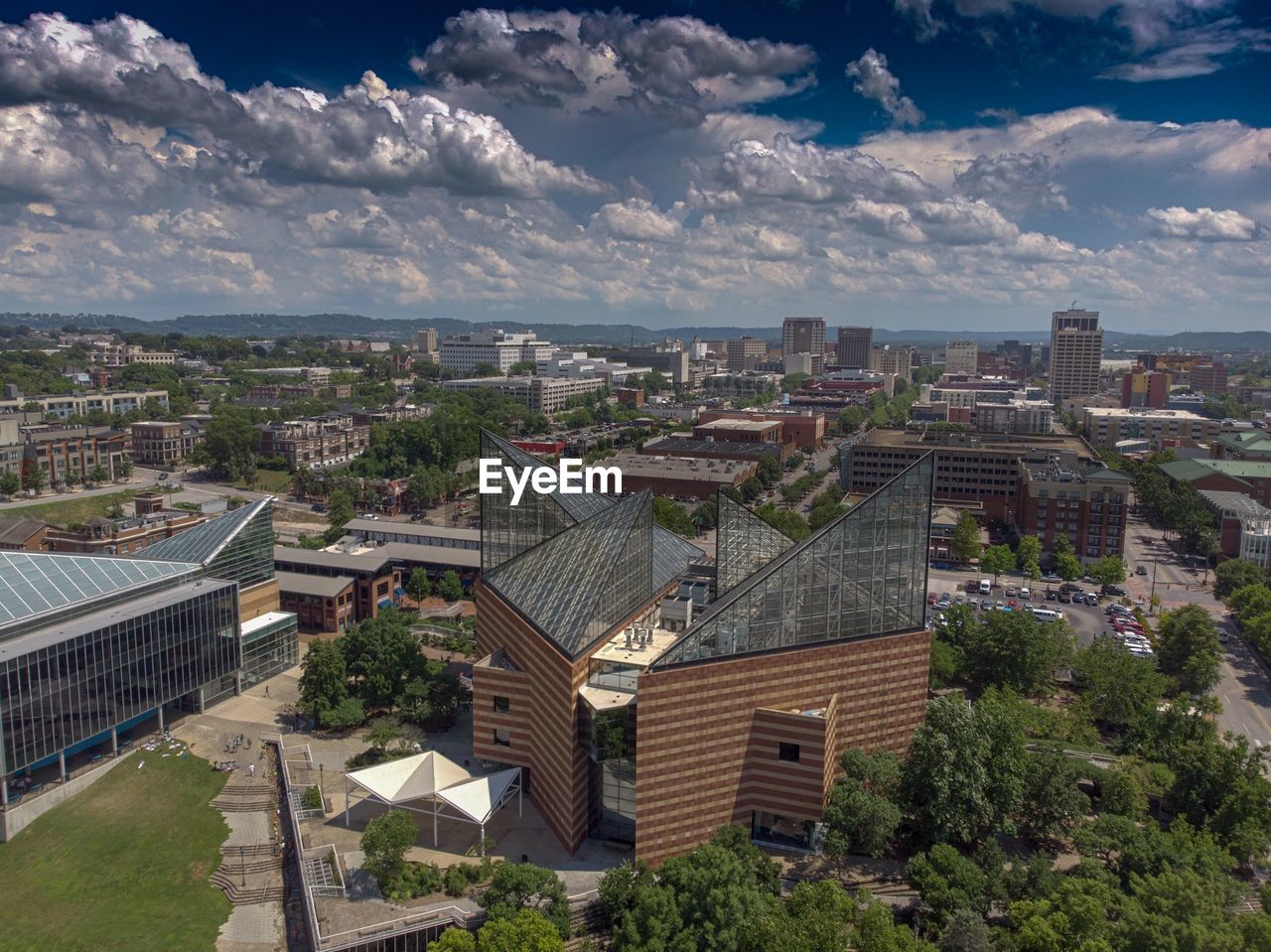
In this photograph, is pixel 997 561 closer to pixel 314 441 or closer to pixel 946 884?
pixel 946 884

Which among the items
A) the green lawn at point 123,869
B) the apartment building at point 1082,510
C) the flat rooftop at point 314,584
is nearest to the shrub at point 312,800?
the green lawn at point 123,869

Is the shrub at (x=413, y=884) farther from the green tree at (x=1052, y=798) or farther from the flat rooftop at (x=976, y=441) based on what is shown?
the flat rooftop at (x=976, y=441)

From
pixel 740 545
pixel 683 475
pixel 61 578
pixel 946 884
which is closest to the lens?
pixel 946 884

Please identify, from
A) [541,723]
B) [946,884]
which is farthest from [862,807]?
[541,723]

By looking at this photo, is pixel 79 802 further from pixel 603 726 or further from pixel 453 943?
pixel 603 726

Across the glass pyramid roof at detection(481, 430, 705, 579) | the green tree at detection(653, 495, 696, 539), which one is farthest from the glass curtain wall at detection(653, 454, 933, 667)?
the green tree at detection(653, 495, 696, 539)

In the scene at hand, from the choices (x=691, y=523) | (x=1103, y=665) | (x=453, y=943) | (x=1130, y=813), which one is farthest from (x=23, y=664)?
(x=691, y=523)
